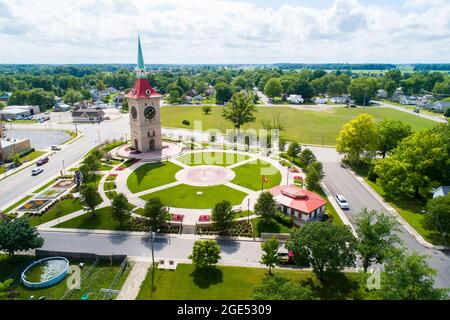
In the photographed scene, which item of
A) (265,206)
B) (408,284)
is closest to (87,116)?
(265,206)

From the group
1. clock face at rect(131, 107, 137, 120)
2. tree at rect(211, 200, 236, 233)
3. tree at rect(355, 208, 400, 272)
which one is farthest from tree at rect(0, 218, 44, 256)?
clock face at rect(131, 107, 137, 120)

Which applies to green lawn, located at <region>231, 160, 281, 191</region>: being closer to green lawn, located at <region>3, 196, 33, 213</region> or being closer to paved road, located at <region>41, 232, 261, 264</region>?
paved road, located at <region>41, 232, 261, 264</region>

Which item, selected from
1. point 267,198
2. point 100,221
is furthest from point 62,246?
point 267,198

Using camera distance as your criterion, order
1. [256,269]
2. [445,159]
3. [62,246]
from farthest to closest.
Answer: [445,159] → [62,246] → [256,269]

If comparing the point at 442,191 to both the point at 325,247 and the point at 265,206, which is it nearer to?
the point at 265,206

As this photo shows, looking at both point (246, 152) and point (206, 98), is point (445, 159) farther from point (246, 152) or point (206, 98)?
point (206, 98)

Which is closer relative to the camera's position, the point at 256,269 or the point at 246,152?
the point at 256,269
